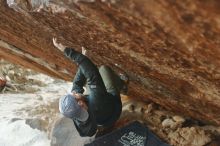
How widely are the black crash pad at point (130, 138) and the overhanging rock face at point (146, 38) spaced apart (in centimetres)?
51

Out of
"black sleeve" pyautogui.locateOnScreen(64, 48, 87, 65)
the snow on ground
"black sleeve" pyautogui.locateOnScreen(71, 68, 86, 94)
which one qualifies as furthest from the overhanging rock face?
the snow on ground

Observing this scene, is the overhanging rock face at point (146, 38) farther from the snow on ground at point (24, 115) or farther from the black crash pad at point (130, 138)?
the snow on ground at point (24, 115)

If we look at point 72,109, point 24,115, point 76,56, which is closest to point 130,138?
point 72,109

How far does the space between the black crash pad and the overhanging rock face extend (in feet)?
1.67

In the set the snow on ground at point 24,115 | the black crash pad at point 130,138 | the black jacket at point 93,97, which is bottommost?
the snow on ground at point 24,115

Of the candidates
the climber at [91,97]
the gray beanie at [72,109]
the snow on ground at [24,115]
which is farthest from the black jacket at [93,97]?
the snow on ground at [24,115]

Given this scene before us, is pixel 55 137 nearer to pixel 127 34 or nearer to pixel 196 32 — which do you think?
pixel 127 34

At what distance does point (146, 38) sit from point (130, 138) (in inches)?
80.7

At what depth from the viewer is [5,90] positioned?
8445 millimetres

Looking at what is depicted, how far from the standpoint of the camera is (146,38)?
2844 mm

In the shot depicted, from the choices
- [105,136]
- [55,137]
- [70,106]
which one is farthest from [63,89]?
[70,106]

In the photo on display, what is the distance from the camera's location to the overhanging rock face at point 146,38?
88.0 inches

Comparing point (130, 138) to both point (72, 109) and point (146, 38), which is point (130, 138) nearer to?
point (72, 109)

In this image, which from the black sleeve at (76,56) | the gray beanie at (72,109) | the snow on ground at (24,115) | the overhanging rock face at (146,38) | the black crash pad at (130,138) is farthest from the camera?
the snow on ground at (24,115)
